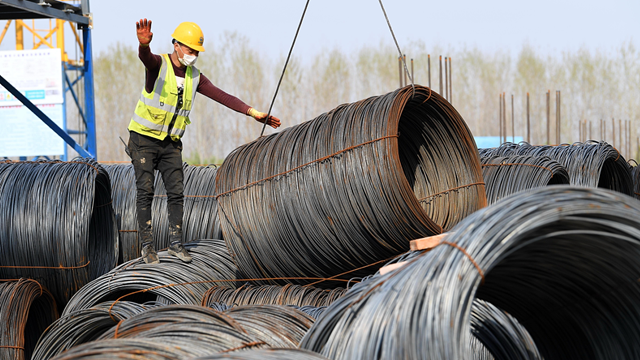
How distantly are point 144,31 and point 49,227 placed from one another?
6.25 feet

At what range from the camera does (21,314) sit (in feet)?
15.7

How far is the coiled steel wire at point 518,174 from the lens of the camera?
255 inches

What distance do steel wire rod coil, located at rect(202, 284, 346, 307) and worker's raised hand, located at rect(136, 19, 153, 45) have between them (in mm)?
1874

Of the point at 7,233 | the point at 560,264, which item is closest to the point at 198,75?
the point at 7,233

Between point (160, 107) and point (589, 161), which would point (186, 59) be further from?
point (589, 161)

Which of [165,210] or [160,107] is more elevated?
[160,107]

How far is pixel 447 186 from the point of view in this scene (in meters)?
5.18

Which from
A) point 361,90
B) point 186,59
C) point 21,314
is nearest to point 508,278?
point 186,59

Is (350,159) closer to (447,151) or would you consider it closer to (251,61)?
(447,151)

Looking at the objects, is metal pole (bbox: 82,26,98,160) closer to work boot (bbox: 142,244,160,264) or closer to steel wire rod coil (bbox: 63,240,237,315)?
work boot (bbox: 142,244,160,264)

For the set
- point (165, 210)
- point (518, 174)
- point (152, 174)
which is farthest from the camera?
point (518, 174)

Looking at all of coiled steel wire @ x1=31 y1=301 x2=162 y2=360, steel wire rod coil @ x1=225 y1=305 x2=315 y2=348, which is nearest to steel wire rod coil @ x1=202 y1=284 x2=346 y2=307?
coiled steel wire @ x1=31 y1=301 x2=162 y2=360

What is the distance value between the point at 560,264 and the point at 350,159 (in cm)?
174

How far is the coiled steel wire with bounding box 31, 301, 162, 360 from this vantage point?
155 inches
